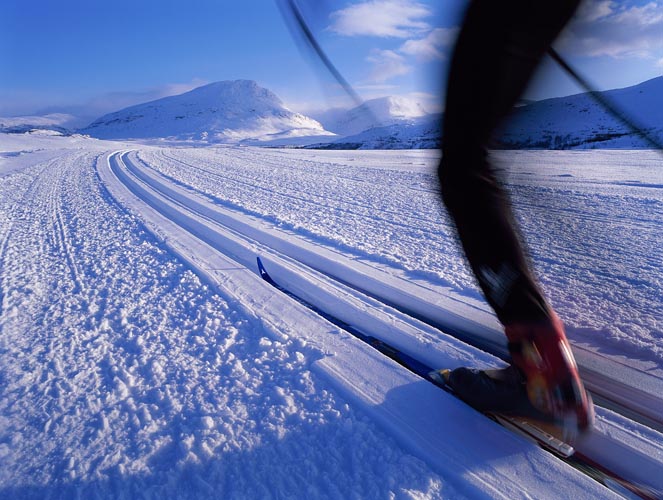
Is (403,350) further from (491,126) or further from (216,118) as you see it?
(216,118)

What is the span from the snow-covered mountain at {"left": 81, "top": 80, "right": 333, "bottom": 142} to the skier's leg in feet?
260

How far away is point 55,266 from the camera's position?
3.33 m

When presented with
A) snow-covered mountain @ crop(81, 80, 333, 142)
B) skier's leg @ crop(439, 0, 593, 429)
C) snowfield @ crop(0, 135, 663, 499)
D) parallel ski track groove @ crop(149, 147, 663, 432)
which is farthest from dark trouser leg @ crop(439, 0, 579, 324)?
snow-covered mountain @ crop(81, 80, 333, 142)

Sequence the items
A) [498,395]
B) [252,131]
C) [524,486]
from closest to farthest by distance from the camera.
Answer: [524,486] → [498,395] → [252,131]

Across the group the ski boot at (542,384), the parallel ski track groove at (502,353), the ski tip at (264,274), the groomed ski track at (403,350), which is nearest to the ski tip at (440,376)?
the groomed ski track at (403,350)

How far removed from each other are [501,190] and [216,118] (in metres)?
121

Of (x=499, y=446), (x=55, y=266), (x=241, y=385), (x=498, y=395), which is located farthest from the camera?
(x=55, y=266)

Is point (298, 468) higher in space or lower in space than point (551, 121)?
lower

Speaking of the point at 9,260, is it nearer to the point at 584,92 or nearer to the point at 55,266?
the point at 55,266

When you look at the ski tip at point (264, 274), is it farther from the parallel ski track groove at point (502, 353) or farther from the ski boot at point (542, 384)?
the ski boot at point (542, 384)

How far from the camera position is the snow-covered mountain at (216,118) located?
97.4m

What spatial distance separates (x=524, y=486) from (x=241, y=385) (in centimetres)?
110

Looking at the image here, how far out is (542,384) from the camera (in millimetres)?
1357

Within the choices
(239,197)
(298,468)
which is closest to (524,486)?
(298,468)
